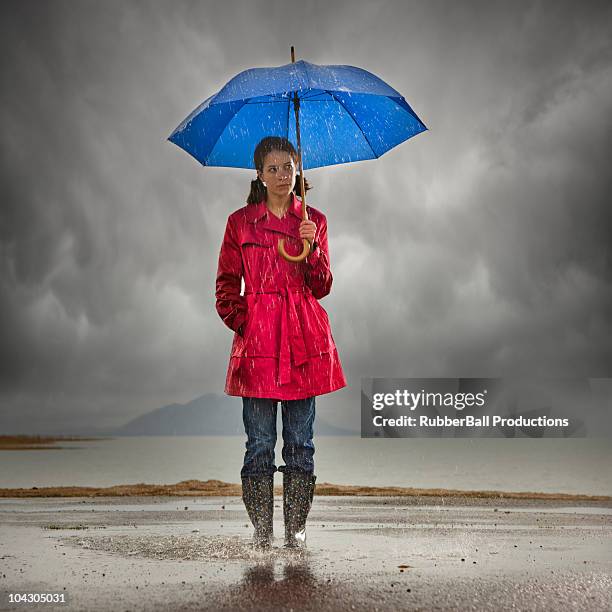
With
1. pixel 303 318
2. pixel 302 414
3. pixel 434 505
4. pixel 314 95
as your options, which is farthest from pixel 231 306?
pixel 434 505

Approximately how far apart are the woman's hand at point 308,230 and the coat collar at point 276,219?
0.25m

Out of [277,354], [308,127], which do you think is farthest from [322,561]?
[308,127]

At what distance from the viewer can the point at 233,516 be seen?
7.68 metres

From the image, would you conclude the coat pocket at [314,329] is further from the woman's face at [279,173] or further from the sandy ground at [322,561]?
the sandy ground at [322,561]

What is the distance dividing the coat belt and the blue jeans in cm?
21

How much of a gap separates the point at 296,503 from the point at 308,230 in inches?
60.4

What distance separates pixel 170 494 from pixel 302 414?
19.3 ft

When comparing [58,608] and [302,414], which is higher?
[302,414]

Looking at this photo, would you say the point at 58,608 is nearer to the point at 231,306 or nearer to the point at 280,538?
the point at 231,306

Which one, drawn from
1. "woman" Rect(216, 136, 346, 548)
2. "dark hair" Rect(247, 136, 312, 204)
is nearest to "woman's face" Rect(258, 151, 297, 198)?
"dark hair" Rect(247, 136, 312, 204)

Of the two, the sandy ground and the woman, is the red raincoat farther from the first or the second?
the sandy ground

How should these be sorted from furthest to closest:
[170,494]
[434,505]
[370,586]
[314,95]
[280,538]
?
[170,494] < [434,505] < [280,538] < [314,95] < [370,586]

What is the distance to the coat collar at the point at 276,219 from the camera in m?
5.16

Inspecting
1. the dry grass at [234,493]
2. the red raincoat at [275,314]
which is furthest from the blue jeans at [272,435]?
the dry grass at [234,493]
